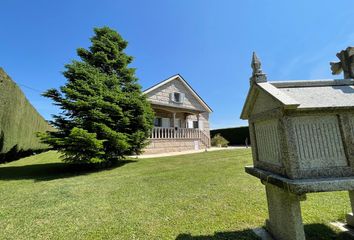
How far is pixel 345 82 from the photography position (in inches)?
90.2

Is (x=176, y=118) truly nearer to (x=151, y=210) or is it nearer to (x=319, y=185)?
(x=151, y=210)

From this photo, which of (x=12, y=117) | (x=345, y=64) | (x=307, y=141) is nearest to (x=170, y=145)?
(x=12, y=117)

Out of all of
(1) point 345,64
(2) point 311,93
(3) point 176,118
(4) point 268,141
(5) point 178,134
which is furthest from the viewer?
(3) point 176,118

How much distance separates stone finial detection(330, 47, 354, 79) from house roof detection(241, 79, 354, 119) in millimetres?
282

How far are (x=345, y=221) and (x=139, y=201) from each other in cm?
390

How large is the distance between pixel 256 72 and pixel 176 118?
54.2ft

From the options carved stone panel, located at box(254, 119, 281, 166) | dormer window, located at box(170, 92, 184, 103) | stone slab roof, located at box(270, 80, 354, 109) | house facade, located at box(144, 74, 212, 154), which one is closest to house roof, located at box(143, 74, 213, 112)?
house facade, located at box(144, 74, 212, 154)

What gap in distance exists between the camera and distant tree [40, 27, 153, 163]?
27.0 feet

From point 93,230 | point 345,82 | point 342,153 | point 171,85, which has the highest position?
point 171,85

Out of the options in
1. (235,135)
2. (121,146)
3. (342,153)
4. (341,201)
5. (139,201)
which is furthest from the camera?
(235,135)

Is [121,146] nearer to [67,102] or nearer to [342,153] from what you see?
[67,102]

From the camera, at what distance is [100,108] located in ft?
29.1

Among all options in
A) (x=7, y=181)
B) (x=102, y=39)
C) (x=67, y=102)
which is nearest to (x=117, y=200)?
(x=7, y=181)

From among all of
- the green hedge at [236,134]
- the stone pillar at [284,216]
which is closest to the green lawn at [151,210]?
the stone pillar at [284,216]
